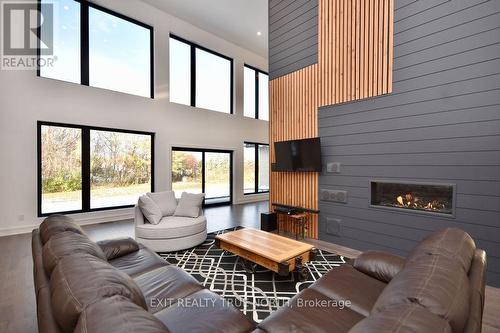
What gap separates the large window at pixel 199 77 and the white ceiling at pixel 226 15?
26.6 inches

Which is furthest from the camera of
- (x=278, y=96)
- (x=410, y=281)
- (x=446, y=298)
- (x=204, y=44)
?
(x=204, y=44)

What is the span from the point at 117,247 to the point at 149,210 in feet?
4.31

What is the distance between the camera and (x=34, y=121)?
479 cm

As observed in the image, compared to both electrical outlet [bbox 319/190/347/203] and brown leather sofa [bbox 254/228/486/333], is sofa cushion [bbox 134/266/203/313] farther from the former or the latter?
electrical outlet [bbox 319/190/347/203]

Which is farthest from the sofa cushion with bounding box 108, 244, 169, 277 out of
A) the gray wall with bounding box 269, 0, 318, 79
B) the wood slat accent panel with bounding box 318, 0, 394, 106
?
the gray wall with bounding box 269, 0, 318, 79

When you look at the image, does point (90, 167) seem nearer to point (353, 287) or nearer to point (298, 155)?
point (298, 155)

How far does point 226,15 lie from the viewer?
6.42m

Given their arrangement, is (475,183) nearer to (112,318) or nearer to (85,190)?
(112,318)

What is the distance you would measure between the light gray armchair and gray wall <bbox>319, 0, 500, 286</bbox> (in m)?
2.53

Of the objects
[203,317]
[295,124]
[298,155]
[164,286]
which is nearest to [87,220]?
[164,286]

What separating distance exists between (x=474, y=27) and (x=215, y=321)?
418 cm

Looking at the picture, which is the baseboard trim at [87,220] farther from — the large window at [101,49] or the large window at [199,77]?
the large window at [199,77]

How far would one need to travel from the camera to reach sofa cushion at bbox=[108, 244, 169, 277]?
2104 millimetres

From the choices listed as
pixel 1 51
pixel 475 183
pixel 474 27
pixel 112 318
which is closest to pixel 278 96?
pixel 474 27
